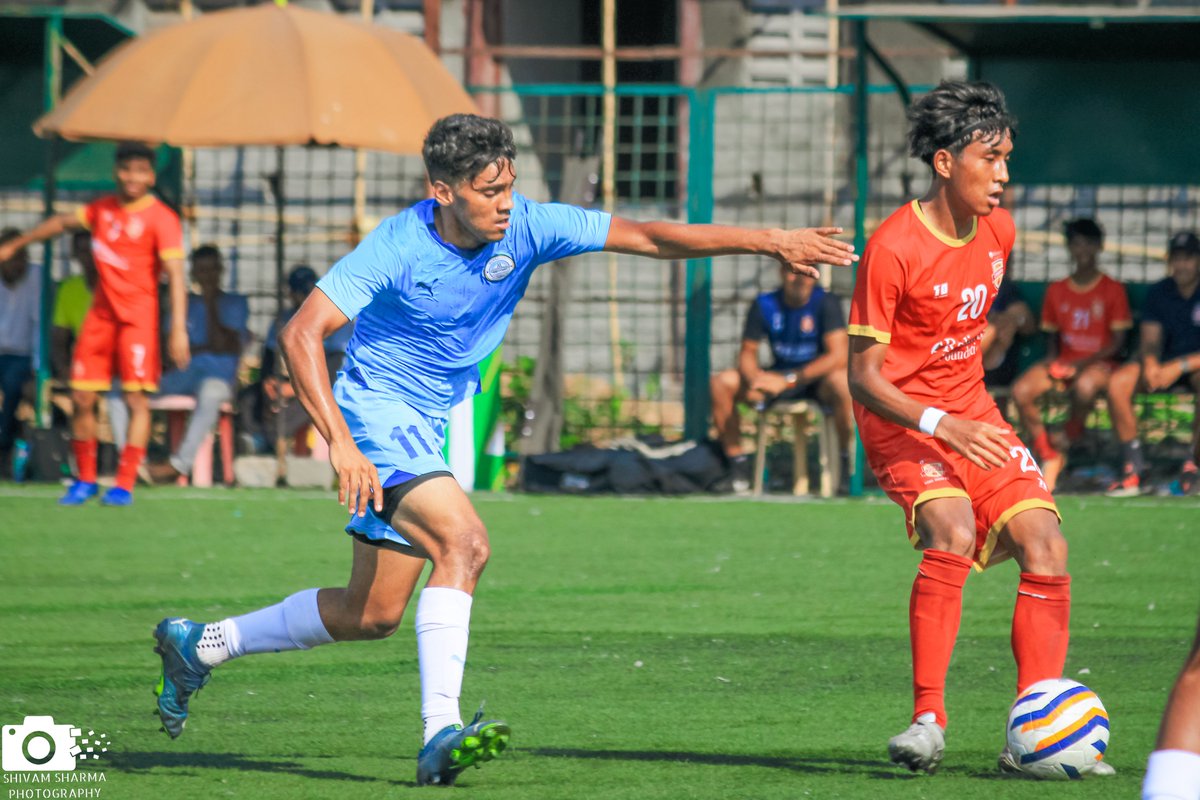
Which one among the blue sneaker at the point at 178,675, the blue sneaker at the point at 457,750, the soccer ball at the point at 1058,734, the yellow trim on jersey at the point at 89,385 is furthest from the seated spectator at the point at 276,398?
the soccer ball at the point at 1058,734

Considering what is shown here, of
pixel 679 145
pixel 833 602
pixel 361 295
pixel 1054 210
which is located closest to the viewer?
pixel 361 295

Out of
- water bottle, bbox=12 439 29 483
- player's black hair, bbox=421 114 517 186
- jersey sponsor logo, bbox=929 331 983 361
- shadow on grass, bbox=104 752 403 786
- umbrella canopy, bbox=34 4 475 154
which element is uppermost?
umbrella canopy, bbox=34 4 475 154

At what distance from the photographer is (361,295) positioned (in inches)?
217

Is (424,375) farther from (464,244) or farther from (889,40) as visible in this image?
(889,40)

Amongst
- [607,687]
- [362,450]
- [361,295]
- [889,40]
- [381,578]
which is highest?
[889,40]

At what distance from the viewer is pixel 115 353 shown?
12969 millimetres

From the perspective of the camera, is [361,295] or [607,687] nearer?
[361,295]

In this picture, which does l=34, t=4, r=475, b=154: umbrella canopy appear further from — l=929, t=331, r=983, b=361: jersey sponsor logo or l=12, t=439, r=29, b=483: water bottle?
l=929, t=331, r=983, b=361: jersey sponsor logo

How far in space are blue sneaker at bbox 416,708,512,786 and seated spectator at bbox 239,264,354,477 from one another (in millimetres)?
9061

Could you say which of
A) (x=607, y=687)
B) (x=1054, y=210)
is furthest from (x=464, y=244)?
(x=1054, y=210)

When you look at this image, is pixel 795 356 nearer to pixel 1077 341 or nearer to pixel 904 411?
pixel 1077 341

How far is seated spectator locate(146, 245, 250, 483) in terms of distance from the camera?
13820 mm

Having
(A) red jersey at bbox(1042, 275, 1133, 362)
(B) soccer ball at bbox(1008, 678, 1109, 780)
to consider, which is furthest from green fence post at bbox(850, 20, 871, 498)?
(B) soccer ball at bbox(1008, 678, 1109, 780)

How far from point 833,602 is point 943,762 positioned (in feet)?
10.4
